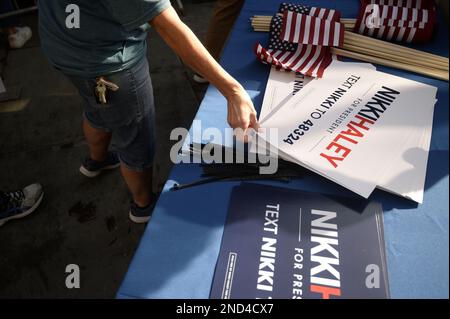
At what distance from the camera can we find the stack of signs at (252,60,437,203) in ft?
2.77

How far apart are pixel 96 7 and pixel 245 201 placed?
59cm

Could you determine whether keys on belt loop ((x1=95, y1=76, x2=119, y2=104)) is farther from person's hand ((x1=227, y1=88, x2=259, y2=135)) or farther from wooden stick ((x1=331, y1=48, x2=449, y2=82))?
wooden stick ((x1=331, y1=48, x2=449, y2=82))

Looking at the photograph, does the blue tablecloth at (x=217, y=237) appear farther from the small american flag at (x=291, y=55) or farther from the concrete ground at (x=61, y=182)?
the concrete ground at (x=61, y=182)

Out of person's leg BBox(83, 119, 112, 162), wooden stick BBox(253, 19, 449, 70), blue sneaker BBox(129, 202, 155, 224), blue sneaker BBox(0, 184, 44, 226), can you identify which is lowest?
blue sneaker BBox(0, 184, 44, 226)

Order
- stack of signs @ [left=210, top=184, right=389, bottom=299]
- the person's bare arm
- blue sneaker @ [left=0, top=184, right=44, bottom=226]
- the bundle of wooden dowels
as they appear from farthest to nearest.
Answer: blue sneaker @ [left=0, top=184, right=44, bottom=226]
the bundle of wooden dowels
the person's bare arm
stack of signs @ [left=210, top=184, right=389, bottom=299]

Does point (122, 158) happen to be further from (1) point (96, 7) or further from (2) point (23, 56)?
(2) point (23, 56)

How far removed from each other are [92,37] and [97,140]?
84cm

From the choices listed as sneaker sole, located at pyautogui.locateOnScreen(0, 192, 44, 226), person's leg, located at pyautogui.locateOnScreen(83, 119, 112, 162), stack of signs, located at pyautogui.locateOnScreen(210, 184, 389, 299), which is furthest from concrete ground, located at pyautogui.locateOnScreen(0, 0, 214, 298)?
stack of signs, located at pyautogui.locateOnScreen(210, 184, 389, 299)

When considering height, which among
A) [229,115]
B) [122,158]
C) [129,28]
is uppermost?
[129,28]

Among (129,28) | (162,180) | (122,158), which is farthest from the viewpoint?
(162,180)

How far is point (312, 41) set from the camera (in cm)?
117

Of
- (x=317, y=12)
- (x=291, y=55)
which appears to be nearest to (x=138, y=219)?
(x=291, y=55)

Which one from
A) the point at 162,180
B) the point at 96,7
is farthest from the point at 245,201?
the point at 162,180
